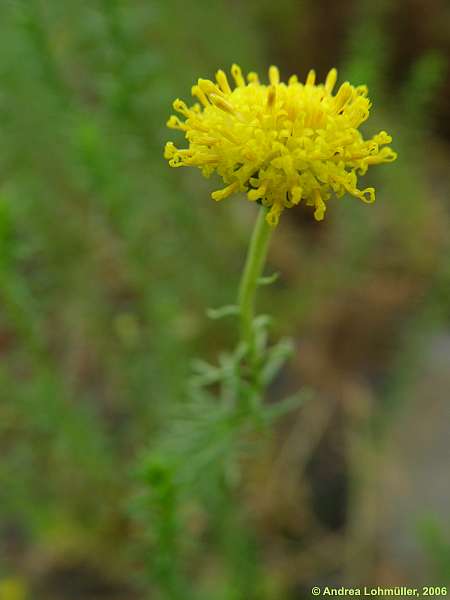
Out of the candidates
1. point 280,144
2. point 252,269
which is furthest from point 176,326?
point 280,144

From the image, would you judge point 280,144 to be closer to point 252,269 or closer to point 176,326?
point 252,269

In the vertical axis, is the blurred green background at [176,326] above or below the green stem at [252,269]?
above

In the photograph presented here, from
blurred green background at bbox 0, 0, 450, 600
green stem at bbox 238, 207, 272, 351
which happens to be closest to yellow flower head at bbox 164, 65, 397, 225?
green stem at bbox 238, 207, 272, 351

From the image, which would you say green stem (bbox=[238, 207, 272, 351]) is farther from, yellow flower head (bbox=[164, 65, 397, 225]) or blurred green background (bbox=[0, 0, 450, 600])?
blurred green background (bbox=[0, 0, 450, 600])

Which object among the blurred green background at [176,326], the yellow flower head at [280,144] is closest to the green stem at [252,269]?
the yellow flower head at [280,144]

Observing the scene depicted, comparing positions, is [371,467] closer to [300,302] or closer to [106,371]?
[300,302]

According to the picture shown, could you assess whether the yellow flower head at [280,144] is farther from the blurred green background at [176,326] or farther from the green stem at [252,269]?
the blurred green background at [176,326]
